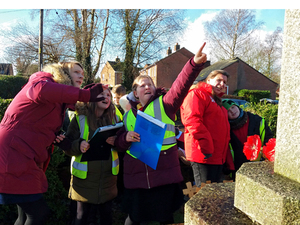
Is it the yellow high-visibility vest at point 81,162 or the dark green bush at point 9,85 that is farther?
the dark green bush at point 9,85

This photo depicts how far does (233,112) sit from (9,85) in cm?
1948

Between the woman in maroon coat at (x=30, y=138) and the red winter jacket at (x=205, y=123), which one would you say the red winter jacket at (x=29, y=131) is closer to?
the woman in maroon coat at (x=30, y=138)

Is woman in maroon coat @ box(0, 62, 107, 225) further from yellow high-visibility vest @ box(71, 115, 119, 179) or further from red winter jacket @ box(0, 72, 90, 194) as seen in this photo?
yellow high-visibility vest @ box(71, 115, 119, 179)

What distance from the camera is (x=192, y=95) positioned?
279 cm

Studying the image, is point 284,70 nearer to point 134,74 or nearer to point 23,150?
point 23,150

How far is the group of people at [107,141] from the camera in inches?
74.7

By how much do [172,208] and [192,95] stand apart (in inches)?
50.2

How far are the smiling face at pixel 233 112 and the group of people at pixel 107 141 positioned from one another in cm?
1

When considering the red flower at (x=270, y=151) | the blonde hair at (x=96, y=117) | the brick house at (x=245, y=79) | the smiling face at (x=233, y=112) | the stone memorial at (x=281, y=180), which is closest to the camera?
the stone memorial at (x=281, y=180)

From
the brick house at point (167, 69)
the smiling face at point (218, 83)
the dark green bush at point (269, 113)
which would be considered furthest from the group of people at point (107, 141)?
the brick house at point (167, 69)

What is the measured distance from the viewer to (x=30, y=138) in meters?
1.93

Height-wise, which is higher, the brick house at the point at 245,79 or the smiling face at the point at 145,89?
the brick house at the point at 245,79

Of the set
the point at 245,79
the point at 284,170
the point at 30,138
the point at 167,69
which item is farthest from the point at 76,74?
the point at 245,79

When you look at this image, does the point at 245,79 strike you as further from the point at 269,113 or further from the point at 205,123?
the point at 205,123
